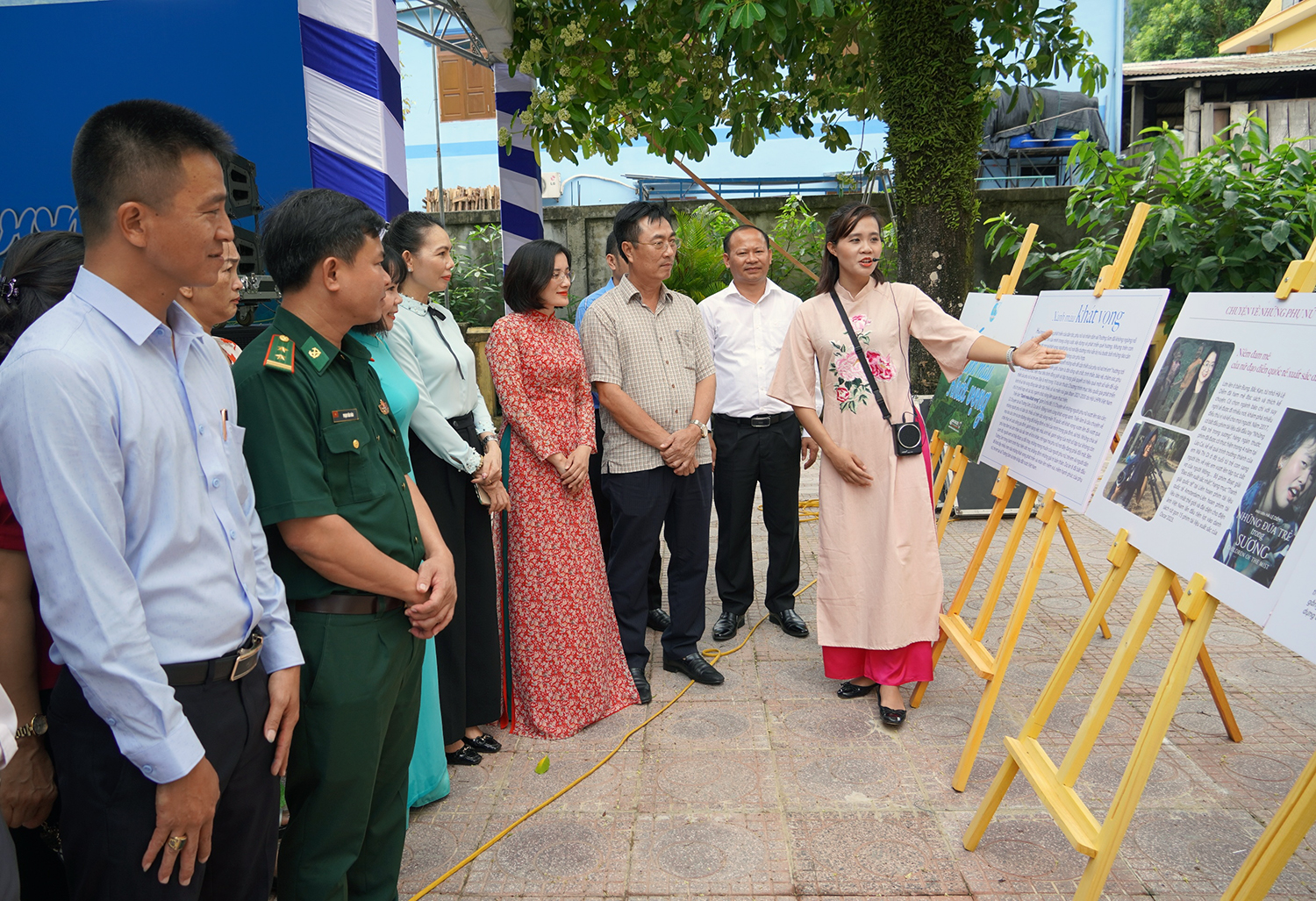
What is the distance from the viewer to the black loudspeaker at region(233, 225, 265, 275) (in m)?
3.55

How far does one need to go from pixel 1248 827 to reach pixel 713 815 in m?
1.52

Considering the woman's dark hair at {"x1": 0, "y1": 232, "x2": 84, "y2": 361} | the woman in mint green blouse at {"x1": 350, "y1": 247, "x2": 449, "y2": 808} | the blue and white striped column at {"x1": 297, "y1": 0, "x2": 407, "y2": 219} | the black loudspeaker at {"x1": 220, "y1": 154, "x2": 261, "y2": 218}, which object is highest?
the blue and white striped column at {"x1": 297, "y1": 0, "x2": 407, "y2": 219}

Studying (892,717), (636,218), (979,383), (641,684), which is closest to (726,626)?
(641,684)

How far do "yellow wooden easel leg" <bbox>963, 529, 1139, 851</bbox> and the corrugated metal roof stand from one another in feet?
36.0

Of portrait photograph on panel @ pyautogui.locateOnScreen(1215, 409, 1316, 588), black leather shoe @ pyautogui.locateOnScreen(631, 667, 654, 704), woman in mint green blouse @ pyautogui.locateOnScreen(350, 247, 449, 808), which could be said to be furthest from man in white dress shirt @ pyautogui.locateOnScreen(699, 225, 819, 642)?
portrait photograph on panel @ pyautogui.locateOnScreen(1215, 409, 1316, 588)

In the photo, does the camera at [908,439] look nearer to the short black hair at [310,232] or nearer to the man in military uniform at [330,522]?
the man in military uniform at [330,522]

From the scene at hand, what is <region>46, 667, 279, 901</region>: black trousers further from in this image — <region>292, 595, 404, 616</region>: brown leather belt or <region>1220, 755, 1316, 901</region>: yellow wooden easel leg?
<region>1220, 755, 1316, 901</region>: yellow wooden easel leg

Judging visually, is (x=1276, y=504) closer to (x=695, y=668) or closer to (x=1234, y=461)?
(x=1234, y=461)

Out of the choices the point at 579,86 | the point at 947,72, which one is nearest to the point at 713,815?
the point at 579,86

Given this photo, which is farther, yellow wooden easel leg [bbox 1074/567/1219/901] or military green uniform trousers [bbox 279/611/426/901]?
yellow wooden easel leg [bbox 1074/567/1219/901]

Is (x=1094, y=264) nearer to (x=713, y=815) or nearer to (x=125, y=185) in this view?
(x=713, y=815)

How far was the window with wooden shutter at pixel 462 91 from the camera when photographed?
12.8 meters

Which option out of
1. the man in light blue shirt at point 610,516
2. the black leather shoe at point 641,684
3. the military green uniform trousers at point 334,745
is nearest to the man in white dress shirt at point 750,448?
the man in light blue shirt at point 610,516

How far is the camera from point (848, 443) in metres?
3.37
